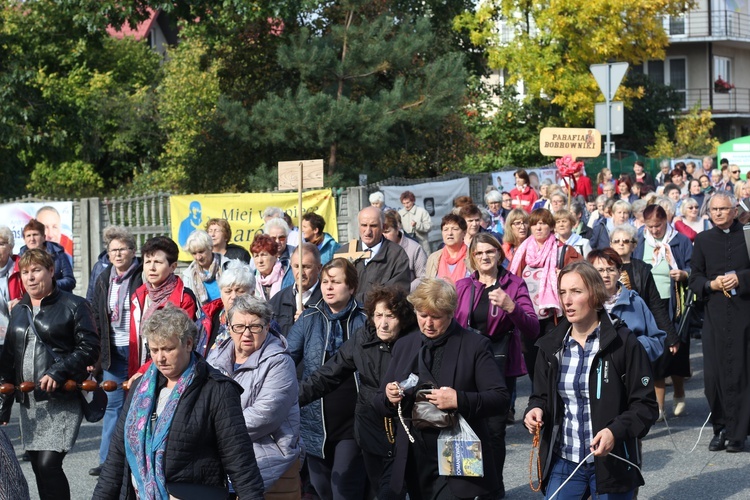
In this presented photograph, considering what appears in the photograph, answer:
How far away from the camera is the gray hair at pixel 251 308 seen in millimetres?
5512

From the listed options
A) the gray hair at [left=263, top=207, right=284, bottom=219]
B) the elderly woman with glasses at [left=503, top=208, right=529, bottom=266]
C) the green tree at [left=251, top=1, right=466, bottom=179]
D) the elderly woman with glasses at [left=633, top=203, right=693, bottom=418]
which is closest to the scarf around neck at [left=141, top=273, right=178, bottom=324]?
the elderly woman with glasses at [left=503, top=208, right=529, bottom=266]

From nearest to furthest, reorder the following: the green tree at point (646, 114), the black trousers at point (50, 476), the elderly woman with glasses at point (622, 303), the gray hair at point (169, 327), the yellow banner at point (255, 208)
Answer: the gray hair at point (169, 327)
the black trousers at point (50, 476)
the elderly woman with glasses at point (622, 303)
the yellow banner at point (255, 208)
the green tree at point (646, 114)

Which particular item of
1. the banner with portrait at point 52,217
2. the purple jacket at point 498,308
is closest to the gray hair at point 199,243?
the purple jacket at point 498,308

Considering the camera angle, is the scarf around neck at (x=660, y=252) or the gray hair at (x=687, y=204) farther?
the gray hair at (x=687, y=204)

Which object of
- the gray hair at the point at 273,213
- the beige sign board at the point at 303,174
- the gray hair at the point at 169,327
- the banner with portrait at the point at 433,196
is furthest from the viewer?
the banner with portrait at the point at 433,196

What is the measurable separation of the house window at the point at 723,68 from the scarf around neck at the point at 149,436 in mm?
50969

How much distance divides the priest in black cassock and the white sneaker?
1.29m

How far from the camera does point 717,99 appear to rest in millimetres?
51875

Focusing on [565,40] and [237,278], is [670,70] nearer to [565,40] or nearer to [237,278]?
[565,40]

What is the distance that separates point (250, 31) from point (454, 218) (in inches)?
635

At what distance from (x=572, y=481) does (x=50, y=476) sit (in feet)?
10.1

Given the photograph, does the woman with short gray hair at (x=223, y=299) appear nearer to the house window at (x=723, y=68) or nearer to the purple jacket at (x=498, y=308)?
the purple jacket at (x=498, y=308)

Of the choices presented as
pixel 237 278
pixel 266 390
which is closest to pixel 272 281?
pixel 237 278

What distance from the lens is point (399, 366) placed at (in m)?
5.55
